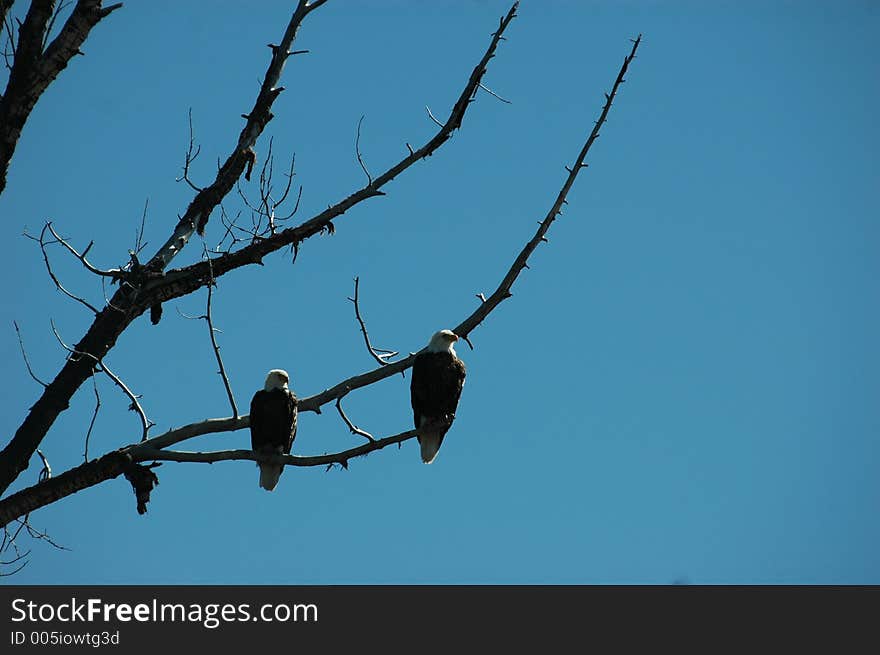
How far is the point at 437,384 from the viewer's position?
8.75 metres

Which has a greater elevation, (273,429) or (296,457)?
(273,429)

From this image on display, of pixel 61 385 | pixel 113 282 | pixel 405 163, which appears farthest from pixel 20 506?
pixel 405 163

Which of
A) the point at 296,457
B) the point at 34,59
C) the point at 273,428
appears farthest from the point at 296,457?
the point at 34,59

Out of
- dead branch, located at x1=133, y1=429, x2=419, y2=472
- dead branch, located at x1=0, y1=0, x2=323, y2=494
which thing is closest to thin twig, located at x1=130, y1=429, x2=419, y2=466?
dead branch, located at x1=133, y1=429, x2=419, y2=472

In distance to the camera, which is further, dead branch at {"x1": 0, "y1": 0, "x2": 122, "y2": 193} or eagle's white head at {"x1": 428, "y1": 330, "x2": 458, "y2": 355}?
eagle's white head at {"x1": 428, "y1": 330, "x2": 458, "y2": 355}

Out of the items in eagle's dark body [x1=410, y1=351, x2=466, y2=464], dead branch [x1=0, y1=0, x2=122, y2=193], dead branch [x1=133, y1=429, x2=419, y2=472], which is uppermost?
dead branch [x1=0, y1=0, x2=122, y2=193]

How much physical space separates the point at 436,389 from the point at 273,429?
51.9 inches

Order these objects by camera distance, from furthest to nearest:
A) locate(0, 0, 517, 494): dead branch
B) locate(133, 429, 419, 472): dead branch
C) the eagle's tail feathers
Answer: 1. the eagle's tail feathers
2. locate(0, 0, 517, 494): dead branch
3. locate(133, 429, 419, 472): dead branch

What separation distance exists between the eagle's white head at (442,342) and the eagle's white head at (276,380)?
1189 mm

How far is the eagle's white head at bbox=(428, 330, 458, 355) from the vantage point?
347 inches

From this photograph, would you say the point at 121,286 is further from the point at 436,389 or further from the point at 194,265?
the point at 436,389

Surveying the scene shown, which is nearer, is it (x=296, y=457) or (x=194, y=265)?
(x=296, y=457)

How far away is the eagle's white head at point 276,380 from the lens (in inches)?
349

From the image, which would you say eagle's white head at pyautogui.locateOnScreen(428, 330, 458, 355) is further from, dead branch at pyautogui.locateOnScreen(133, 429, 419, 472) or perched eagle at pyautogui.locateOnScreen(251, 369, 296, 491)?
dead branch at pyautogui.locateOnScreen(133, 429, 419, 472)
